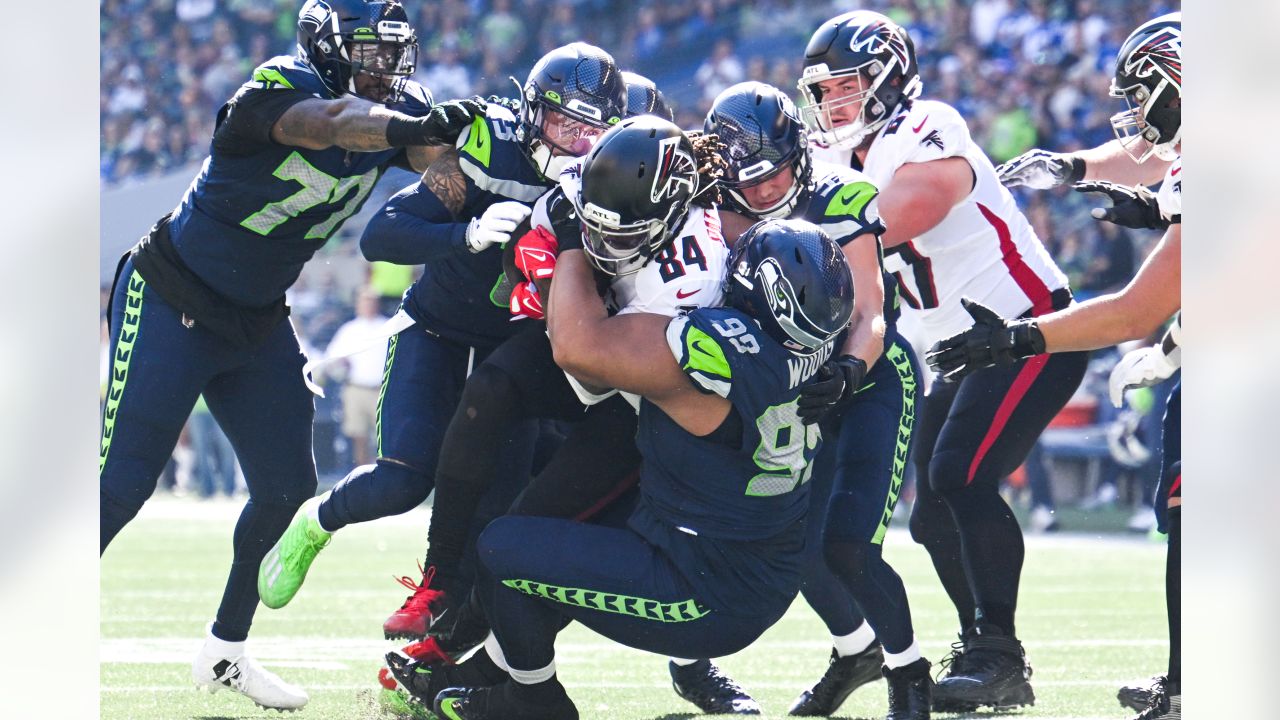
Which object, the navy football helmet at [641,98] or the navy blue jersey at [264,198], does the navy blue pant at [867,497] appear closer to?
the navy football helmet at [641,98]

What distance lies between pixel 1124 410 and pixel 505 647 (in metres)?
8.25

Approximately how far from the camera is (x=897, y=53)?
15.0ft

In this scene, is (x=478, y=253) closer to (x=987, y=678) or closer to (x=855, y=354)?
(x=855, y=354)

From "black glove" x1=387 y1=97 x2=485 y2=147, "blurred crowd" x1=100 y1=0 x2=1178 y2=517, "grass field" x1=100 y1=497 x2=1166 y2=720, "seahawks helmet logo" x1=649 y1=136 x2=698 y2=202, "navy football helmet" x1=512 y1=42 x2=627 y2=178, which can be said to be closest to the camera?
"seahawks helmet logo" x1=649 y1=136 x2=698 y2=202

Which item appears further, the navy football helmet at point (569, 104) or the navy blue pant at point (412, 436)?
the navy blue pant at point (412, 436)

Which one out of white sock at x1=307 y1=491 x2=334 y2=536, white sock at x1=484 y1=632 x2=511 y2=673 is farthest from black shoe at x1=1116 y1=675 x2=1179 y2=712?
white sock at x1=307 y1=491 x2=334 y2=536

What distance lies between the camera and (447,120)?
373cm

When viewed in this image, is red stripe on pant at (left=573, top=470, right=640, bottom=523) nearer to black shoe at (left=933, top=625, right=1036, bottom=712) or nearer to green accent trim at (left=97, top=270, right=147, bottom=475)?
black shoe at (left=933, top=625, right=1036, bottom=712)

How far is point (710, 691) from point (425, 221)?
1.54 m

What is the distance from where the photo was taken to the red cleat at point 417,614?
3785 millimetres

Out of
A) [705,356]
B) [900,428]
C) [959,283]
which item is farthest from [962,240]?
[705,356]

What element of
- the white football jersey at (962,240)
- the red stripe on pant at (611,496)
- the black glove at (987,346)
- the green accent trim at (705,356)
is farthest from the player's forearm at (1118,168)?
the green accent trim at (705,356)

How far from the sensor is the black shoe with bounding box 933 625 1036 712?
4312 mm

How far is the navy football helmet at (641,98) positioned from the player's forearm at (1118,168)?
1570 millimetres
